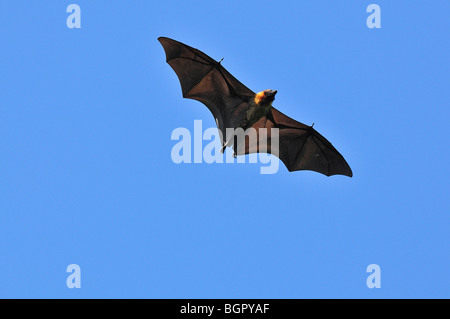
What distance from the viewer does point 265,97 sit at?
19.8 meters

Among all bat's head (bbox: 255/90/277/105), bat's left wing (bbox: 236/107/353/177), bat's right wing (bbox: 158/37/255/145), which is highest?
bat's right wing (bbox: 158/37/255/145)

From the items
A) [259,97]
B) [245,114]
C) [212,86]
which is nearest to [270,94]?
[259,97]

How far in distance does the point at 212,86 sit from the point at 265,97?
1.98m

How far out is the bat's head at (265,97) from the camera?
19.6 metres

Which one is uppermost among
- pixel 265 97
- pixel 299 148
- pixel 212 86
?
pixel 212 86

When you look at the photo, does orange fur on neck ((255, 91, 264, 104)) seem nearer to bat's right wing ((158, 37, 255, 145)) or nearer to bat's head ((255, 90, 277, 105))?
bat's head ((255, 90, 277, 105))

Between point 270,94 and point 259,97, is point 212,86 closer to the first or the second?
point 259,97

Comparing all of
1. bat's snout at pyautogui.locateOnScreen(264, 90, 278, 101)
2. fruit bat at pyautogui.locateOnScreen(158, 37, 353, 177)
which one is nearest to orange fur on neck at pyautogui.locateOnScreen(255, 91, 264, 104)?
fruit bat at pyautogui.locateOnScreen(158, 37, 353, 177)

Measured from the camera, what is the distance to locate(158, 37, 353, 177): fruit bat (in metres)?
20.1

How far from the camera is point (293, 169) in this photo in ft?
71.2

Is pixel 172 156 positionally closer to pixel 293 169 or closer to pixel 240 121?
pixel 240 121
